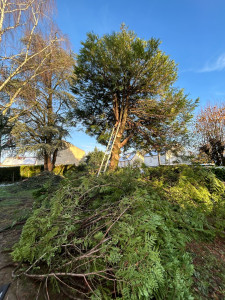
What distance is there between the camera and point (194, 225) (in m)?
1.62

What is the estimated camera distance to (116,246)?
976 mm

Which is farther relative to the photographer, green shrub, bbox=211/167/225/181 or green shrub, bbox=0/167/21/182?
green shrub, bbox=0/167/21/182

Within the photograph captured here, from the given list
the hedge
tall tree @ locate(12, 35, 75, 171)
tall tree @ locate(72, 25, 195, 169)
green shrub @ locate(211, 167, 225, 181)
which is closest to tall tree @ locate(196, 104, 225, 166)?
green shrub @ locate(211, 167, 225, 181)

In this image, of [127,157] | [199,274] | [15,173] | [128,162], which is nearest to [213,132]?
[127,157]

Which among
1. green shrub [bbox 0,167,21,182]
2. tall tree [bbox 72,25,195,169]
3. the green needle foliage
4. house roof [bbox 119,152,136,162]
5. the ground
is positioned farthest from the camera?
green shrub [bbox 0,167,21,182]

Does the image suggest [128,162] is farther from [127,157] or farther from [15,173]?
[15,173]

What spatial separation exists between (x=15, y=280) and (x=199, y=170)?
9.41 feet

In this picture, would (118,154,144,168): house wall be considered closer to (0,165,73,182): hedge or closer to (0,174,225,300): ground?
(0,174,225,300): ground

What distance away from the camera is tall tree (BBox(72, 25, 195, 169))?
6.56 m

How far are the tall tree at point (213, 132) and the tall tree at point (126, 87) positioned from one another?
6547 mm

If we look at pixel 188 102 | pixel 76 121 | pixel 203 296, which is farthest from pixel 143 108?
pixel 203 296

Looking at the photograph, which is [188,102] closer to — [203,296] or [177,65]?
[177,65]

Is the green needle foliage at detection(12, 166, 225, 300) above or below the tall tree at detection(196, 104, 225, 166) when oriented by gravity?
below

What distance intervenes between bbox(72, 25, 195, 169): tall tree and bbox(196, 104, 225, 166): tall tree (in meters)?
6.55
